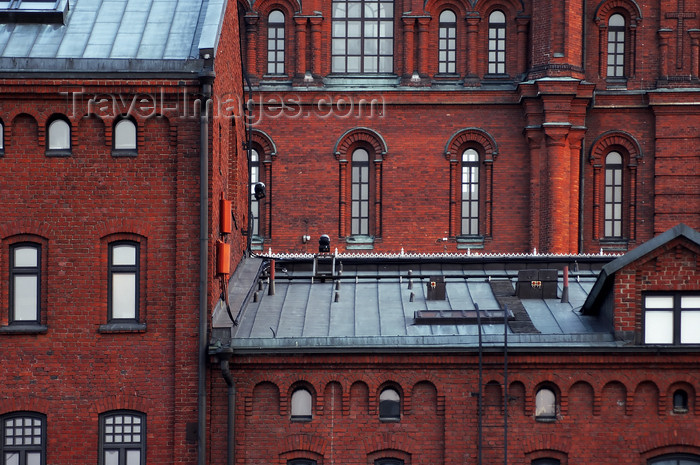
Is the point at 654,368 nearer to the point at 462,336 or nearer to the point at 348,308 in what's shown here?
the point at 462,336

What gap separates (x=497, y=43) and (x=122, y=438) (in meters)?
22.9

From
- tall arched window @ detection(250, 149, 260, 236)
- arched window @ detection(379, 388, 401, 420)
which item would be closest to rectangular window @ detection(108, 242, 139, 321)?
arched window @ detection(379, 388, 401, 420)

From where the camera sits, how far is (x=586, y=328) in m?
26.0

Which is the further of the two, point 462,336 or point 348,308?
point 348,308

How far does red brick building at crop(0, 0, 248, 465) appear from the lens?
2461 cm

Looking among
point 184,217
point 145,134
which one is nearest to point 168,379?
point 184,217

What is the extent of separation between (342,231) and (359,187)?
1685 millimetres

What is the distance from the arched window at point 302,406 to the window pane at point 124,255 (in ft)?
14.4

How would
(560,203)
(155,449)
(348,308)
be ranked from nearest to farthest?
(155,449)
(348,308)
(560,203)

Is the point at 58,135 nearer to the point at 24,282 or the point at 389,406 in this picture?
the point at 24,282

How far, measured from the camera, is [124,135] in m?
25.1

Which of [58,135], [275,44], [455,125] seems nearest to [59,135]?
[58,135]

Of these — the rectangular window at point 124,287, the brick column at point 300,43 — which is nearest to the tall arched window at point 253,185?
the brick column at point 300,43

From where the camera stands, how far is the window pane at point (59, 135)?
82.4ft
